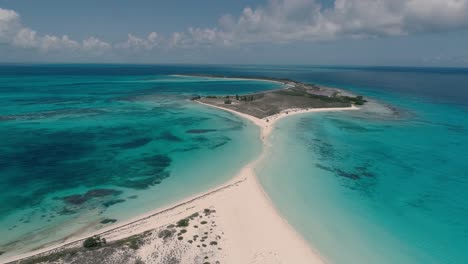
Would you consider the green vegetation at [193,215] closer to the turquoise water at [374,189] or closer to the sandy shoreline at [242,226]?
the sandy shoreline at [242,226]

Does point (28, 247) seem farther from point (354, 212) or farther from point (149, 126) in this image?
point (149, 126)

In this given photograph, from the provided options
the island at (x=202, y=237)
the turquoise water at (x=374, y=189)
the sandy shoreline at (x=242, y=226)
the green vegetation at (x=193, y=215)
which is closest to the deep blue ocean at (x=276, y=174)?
the turquoise water at (x=374, y=189)

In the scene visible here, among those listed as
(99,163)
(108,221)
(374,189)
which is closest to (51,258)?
(108,221)

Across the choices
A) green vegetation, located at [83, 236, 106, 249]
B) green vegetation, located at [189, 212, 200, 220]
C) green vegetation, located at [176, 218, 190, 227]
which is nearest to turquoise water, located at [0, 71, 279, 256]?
green vegetation, located at [83, 236, 106, 249]

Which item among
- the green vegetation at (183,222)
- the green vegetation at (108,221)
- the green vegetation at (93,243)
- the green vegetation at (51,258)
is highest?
the green vegetation at (93,243)

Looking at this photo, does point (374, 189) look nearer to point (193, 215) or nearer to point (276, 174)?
point (276, 174)

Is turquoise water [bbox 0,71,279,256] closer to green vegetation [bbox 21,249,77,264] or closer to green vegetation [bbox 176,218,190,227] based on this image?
green vegetation [bbox 21,249,77,264]
